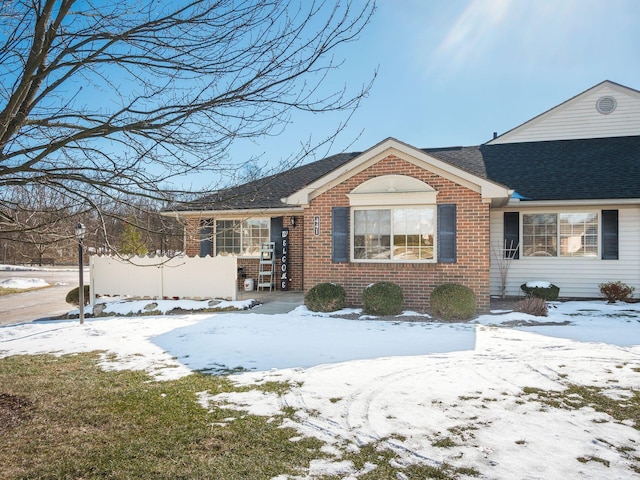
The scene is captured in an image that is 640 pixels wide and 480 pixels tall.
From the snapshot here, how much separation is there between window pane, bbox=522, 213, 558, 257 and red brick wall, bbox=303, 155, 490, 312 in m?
3.74

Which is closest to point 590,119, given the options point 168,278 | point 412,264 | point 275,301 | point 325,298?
point 412,264

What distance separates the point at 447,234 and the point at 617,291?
5372 mm

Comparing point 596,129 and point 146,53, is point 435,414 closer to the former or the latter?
point 146,53

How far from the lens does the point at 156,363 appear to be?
6.15m

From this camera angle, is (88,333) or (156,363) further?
(88,333)

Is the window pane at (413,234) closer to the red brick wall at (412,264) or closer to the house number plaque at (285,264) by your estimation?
the red brick wall at (412,264)

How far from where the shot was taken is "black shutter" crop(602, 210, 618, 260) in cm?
1205

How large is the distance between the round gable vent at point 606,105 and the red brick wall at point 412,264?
8655 mm

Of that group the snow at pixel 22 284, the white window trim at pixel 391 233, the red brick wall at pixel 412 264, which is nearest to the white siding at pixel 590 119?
the red brick wall at pixel 412 264

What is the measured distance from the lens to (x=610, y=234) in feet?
39.7

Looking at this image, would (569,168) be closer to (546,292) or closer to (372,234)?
(546,292)

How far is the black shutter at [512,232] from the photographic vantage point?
42.1 ft

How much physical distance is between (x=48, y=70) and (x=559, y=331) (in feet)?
28.7

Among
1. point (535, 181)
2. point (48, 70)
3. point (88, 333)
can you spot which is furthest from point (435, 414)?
point (535, 181)
